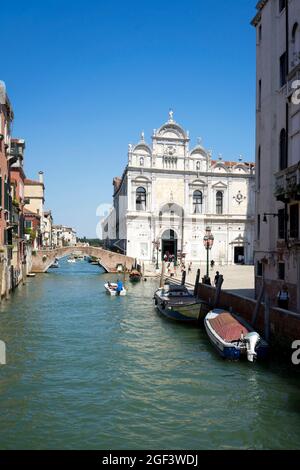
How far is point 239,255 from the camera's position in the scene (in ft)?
144

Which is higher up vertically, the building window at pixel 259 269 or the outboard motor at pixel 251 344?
the building window at pixel 259 269

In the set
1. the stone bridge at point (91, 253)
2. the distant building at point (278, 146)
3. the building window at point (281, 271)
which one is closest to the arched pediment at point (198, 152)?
the stone bridge at point (91, 253)

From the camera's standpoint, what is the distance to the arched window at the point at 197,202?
43.2 m

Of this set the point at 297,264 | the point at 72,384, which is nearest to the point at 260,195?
the point at 297,264

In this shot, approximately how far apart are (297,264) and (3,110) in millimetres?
16115

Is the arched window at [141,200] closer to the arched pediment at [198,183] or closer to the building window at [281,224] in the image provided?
the arched pediment at [198,183]

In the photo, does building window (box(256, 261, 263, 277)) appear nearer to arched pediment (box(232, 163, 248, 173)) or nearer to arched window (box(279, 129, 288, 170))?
arched window (box(279, 129, 288, 170))

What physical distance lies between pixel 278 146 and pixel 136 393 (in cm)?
1023

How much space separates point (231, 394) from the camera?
895 cm

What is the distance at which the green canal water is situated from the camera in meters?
7.03

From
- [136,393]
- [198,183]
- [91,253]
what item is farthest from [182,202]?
[136,393]

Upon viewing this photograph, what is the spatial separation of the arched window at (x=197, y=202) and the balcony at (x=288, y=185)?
94.3 ft

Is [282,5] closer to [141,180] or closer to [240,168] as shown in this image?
[141,180]
